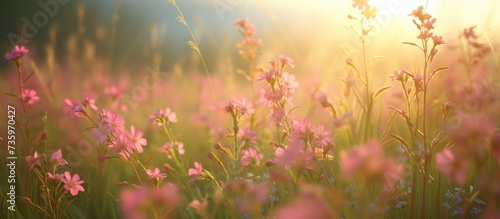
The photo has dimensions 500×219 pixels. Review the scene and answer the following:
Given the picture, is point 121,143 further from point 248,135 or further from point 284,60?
point 284,60

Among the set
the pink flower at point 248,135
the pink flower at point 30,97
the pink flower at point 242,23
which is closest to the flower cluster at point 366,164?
the pink flower at point 248,135

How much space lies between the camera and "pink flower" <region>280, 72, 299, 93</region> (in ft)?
5.48

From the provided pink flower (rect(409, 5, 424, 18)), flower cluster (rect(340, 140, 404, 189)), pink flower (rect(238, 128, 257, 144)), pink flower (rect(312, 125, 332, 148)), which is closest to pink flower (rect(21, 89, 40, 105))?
pink flower (rect(238, 128, 257, 144))

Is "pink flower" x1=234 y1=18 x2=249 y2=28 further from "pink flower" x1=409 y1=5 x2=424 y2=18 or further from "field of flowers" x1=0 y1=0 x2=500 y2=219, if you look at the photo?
"pink flower" x1=409 y1=5 x2=424 y2=18

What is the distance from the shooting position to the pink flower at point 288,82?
167cm

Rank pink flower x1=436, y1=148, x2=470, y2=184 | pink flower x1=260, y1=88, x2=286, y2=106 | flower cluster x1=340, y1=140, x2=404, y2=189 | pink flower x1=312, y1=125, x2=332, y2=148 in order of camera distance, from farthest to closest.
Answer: pink flower x1=260, y1=88, x2=286, y2=106 → pink flower x1=312, y1=125, x2=332, y2=148 → pink flower x1=436, y1=148, x2=470, y2=184 → flower cluster x1=340, y1=140, x2=404, y2=189

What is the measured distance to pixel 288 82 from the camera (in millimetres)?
1710

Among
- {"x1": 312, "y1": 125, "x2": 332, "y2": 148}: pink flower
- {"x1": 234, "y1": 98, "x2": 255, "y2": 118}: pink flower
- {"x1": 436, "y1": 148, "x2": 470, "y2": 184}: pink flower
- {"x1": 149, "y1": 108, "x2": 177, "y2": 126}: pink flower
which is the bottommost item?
{"x1": 436, "y1": 148, "x2": 470, "y2": 184}: pink flower

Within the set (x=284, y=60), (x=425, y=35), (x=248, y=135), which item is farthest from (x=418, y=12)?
(x=248, y=135)

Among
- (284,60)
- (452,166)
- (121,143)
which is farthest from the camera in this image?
(284,60)

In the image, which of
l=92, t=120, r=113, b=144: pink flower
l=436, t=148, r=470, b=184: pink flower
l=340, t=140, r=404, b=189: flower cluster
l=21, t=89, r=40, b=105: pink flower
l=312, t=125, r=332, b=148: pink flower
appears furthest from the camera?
l=21, t=89, r=40, b=105: pink flower

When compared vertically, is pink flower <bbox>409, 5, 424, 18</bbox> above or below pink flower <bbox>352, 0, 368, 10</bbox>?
below

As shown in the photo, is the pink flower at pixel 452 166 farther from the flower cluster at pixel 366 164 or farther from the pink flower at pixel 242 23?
the pink flower at pixel 242 23

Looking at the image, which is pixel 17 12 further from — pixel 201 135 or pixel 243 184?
pixel 243 184
